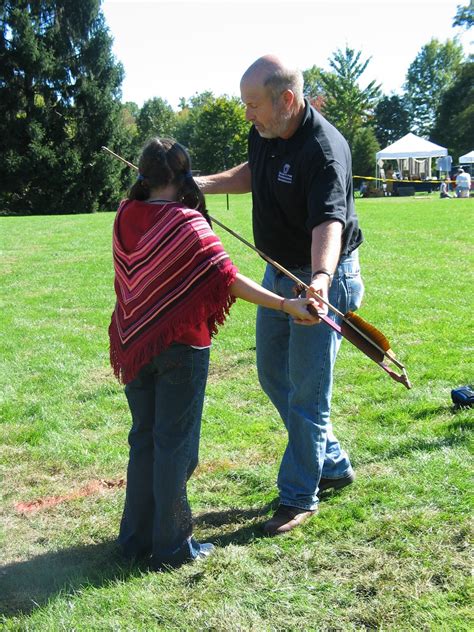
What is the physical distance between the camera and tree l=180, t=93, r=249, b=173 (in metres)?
63.8

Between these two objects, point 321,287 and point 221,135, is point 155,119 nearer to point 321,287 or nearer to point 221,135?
point 221,135

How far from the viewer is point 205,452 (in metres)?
4.52

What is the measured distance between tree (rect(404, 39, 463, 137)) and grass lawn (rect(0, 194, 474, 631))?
83.1 metres

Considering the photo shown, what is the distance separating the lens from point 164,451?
10.1ft

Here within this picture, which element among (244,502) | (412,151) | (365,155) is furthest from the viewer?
(365,155)

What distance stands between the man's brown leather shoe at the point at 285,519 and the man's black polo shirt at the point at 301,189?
47.1 inches

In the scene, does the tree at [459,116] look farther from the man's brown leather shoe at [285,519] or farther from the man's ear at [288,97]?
the man's brown leather shoe at [285,519]

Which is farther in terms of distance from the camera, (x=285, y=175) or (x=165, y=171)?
(x=285, y=175)

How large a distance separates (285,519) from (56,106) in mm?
38744

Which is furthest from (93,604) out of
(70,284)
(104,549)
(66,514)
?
(70,284)

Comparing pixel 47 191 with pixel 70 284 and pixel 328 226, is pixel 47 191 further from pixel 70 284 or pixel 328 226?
pixel 328 226

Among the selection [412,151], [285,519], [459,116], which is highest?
[459,116]

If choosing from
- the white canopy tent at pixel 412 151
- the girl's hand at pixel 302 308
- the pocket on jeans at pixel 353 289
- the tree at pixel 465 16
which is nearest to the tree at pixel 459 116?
the tree at pixel 465 16

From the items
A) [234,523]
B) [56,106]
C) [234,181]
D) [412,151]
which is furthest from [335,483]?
[412,151]
